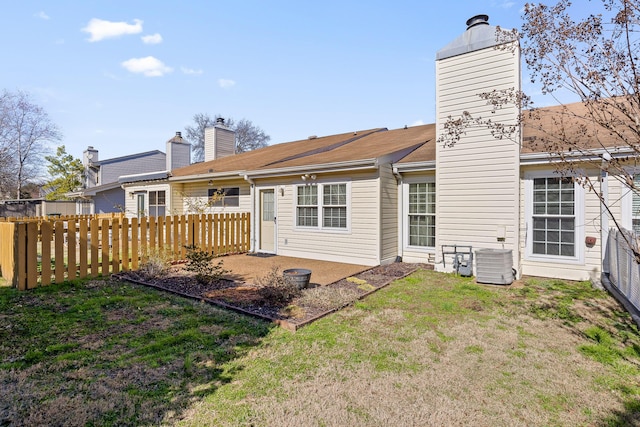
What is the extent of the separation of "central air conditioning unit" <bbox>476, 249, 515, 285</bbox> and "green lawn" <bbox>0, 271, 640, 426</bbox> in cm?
127

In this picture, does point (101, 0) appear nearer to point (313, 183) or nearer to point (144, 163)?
point (313, 183)

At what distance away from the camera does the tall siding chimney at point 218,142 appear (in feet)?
63.0

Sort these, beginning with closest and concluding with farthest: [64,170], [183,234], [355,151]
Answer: [183,234]
[355,151]
[64,170]

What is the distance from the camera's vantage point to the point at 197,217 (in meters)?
9.39

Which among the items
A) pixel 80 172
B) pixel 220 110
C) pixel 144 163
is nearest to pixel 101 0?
pixel 144 163

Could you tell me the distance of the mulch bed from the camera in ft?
15.7

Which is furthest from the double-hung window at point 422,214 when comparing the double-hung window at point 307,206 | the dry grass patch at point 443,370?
the dry grass patch at point 443,370

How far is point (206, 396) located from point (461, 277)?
6.27m

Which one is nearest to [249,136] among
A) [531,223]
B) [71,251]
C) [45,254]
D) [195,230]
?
[195,230]

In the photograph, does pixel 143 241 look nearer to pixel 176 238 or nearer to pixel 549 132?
pixel 176 238

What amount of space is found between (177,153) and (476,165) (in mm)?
19672

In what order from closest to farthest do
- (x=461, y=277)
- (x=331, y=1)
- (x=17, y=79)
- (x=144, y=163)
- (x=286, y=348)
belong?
(x=286, y=348)
(x=461, y=277)
(x=331, y=1)
(x=17, y=79)
(x=144, y=163)

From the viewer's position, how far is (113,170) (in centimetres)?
2720

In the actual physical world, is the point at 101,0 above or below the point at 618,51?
above
